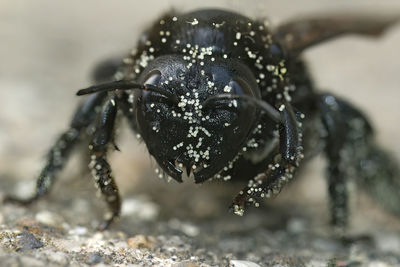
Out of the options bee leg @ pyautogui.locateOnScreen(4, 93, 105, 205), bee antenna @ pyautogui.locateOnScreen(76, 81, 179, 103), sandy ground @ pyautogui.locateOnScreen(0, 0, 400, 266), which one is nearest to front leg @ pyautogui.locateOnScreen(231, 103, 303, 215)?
sandy ground @ pyautogui.locateOnScreen(0, 0, 400, 266)

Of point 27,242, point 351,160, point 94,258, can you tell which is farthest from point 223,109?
point 351,160

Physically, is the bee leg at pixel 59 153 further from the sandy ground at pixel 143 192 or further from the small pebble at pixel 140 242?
the small pebble at pixel 140 242

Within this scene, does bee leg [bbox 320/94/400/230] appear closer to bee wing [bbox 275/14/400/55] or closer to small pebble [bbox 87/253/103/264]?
bee wing [bbox 275/14/400/55]

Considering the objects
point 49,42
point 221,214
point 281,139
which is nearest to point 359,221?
point 221,214

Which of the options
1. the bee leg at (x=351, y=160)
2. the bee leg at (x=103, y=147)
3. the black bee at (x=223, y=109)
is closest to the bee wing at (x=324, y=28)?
the black bee at (x=223, y=109)

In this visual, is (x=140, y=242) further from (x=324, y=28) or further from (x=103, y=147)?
(x=324, y=28)
